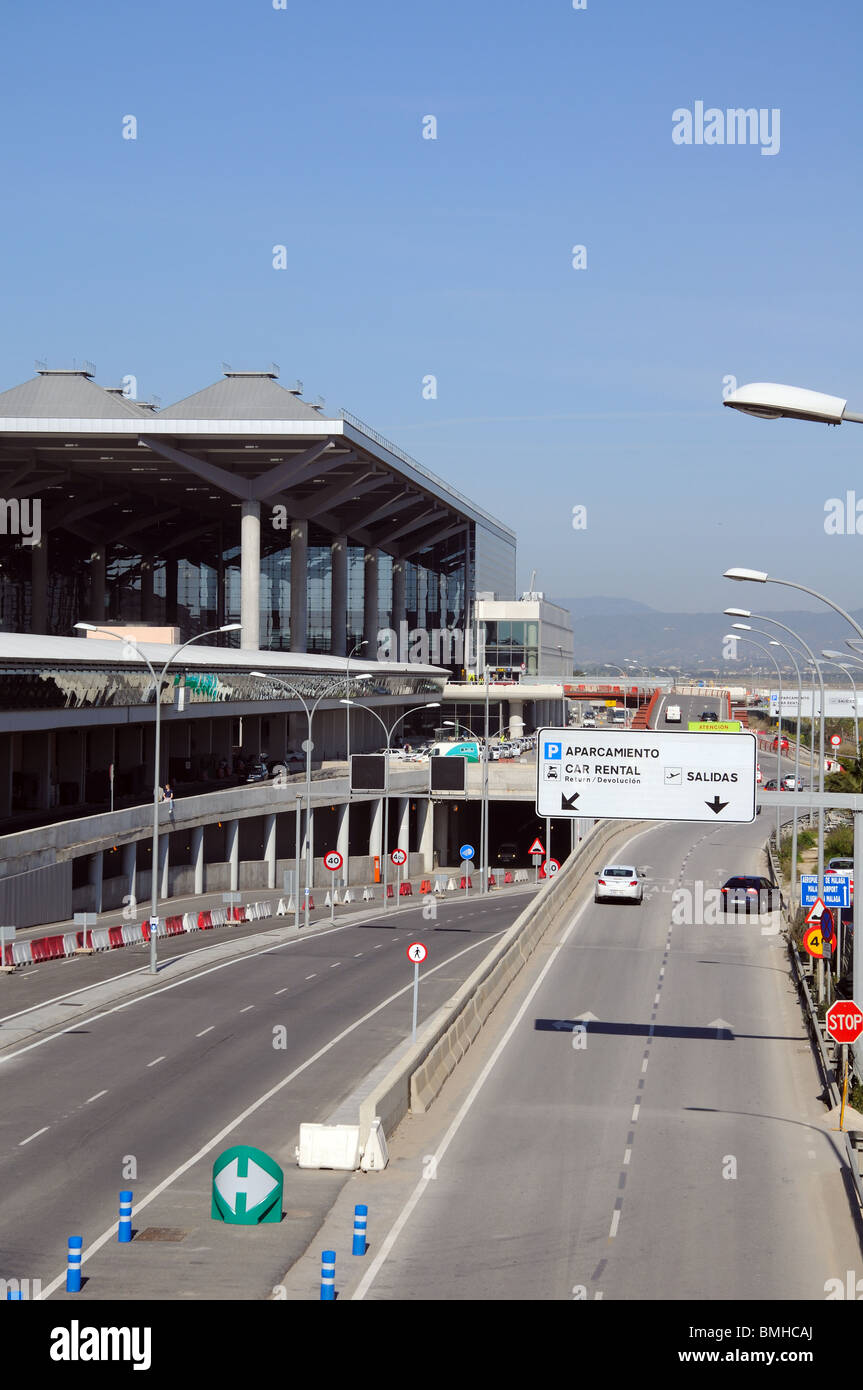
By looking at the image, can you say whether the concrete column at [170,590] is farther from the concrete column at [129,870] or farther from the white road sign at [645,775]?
the white road sign at [645,775]

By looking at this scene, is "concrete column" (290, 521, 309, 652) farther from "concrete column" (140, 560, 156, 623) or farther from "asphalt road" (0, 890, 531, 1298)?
"asphalt road" (0, 890, 531, 1298)

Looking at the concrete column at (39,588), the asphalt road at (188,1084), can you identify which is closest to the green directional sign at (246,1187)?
the asphalt road at (188,1084)

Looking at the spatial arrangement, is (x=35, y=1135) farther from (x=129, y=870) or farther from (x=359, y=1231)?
(x=129, y=870)

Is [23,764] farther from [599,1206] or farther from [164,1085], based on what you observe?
[599,1206]

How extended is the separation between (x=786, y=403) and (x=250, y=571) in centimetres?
8612

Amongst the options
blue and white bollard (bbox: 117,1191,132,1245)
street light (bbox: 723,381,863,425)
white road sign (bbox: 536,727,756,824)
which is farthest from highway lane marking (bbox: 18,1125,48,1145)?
street light (bbox: 723,381,863,425)

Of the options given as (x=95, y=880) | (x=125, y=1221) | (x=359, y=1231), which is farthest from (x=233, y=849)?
→ (x=359, y=1231)

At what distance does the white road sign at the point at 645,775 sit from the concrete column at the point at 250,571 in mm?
70288

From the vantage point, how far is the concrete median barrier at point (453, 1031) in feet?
79.8

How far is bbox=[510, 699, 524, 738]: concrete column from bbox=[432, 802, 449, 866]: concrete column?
4233cm

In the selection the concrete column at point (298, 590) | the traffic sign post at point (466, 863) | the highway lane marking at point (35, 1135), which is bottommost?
the traffic sign post at point (466, 863)

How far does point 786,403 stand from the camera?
11.5 meters

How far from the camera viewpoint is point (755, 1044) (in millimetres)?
32875
